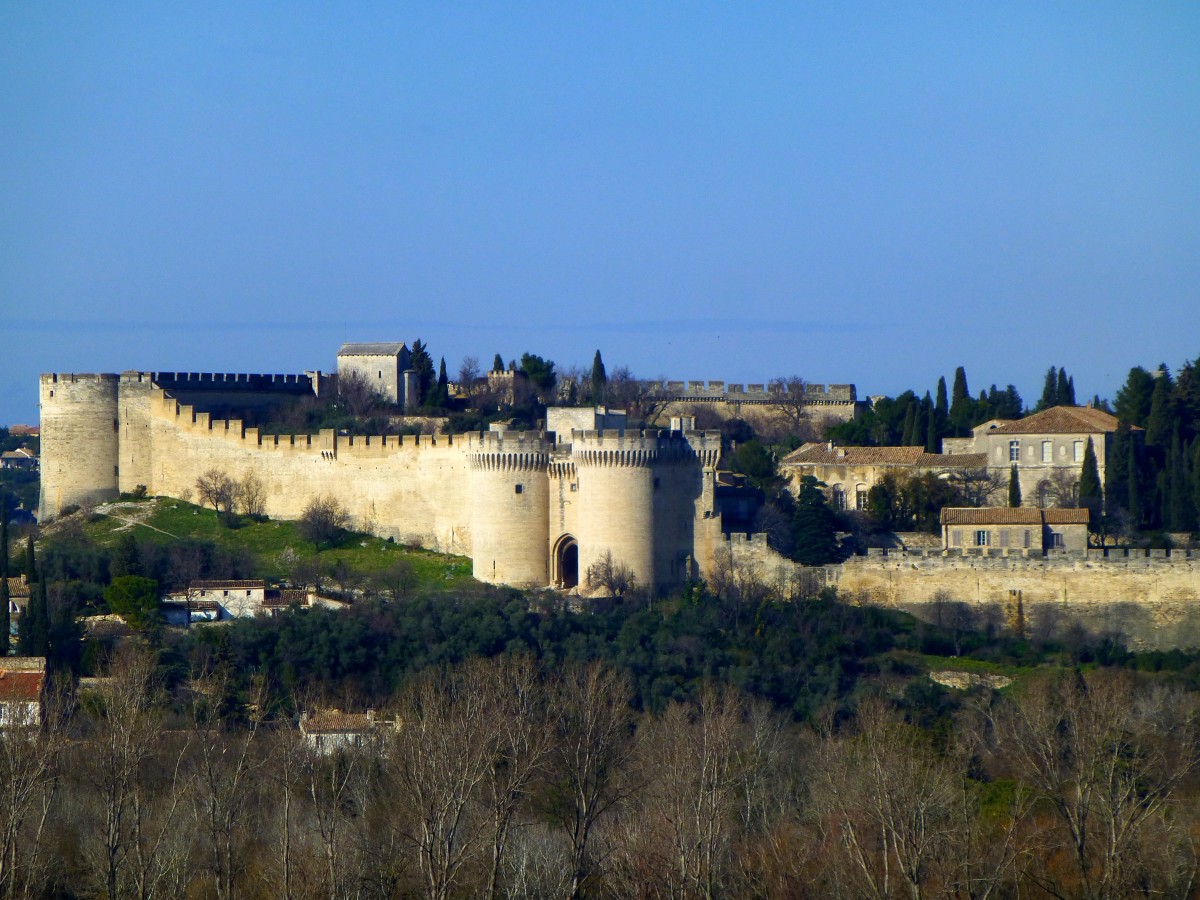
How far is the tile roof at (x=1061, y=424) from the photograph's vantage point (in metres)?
49.8

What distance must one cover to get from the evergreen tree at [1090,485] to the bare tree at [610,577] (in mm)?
10257

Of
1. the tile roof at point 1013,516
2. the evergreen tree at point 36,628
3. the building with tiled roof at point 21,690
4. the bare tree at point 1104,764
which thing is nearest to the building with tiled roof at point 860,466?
the tile roof at point 1013,516

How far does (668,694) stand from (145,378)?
17937 mm

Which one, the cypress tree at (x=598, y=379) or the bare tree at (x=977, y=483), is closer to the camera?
the bare tree at (x=977, y=483)

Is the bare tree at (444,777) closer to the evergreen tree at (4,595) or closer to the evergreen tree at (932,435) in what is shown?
the evergreen tree at (4,595)

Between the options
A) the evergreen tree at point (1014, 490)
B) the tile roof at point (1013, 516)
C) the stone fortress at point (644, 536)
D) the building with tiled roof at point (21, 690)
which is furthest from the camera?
the evergreen tree at point (1014, 490)

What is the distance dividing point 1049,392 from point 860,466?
10.00m

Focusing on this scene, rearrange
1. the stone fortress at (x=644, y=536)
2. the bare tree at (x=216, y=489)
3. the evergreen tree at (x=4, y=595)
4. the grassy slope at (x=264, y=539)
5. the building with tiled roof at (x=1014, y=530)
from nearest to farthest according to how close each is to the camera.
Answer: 1. the evergreen tree at (x=4, y=595)
2. the stone fortress at (x=644, y=536)
3. the building with tiled roof at (x=1014, y=530)
4. the grassy slope at (x=264, y=539)
5. the bare tree at (x=216, y=489)

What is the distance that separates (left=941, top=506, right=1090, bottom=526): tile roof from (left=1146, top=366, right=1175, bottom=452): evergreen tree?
17.1 feet

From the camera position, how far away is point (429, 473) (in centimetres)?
4741

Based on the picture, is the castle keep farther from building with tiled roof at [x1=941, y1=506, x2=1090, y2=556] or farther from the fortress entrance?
building with tiled roof at [x1=941, y1=506, x2=1090, y2=556]

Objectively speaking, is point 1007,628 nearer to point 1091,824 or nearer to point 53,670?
point 1091,824

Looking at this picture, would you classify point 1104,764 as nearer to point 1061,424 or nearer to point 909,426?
point 1061,424

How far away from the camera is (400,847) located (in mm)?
29531
